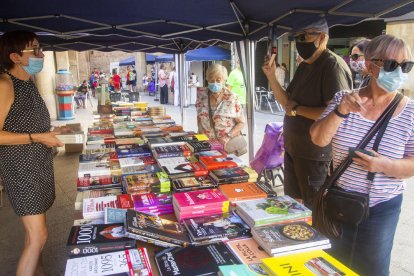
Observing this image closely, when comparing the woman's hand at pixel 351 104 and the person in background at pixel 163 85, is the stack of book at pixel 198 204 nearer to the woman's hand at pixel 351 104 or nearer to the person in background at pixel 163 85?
the woman's hand at pixel 351 104

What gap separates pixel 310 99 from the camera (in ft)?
7.86

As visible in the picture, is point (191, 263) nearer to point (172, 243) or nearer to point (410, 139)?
A: point (172, 243)

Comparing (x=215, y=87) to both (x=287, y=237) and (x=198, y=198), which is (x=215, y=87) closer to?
(x=198, y=198)

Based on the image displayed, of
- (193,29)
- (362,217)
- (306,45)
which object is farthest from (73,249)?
(193,29)

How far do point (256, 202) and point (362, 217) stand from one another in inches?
19.3

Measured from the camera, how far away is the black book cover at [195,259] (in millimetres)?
1178

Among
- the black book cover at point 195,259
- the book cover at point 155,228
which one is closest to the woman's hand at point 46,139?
→ the book cover at point 155,228

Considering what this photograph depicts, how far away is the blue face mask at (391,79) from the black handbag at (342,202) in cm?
7

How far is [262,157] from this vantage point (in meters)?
4.40

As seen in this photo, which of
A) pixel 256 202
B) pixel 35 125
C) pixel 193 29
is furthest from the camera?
pixel 193 29

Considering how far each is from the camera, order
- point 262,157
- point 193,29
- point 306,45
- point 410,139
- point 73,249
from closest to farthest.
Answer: point 73,249 → point 410,139 → point 306,45 → point 193,29 → point 262,157

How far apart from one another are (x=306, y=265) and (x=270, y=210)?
0.37 meters

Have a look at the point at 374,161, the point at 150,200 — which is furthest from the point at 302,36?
the point at 150,200

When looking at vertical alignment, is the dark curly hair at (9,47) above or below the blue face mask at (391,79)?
above
